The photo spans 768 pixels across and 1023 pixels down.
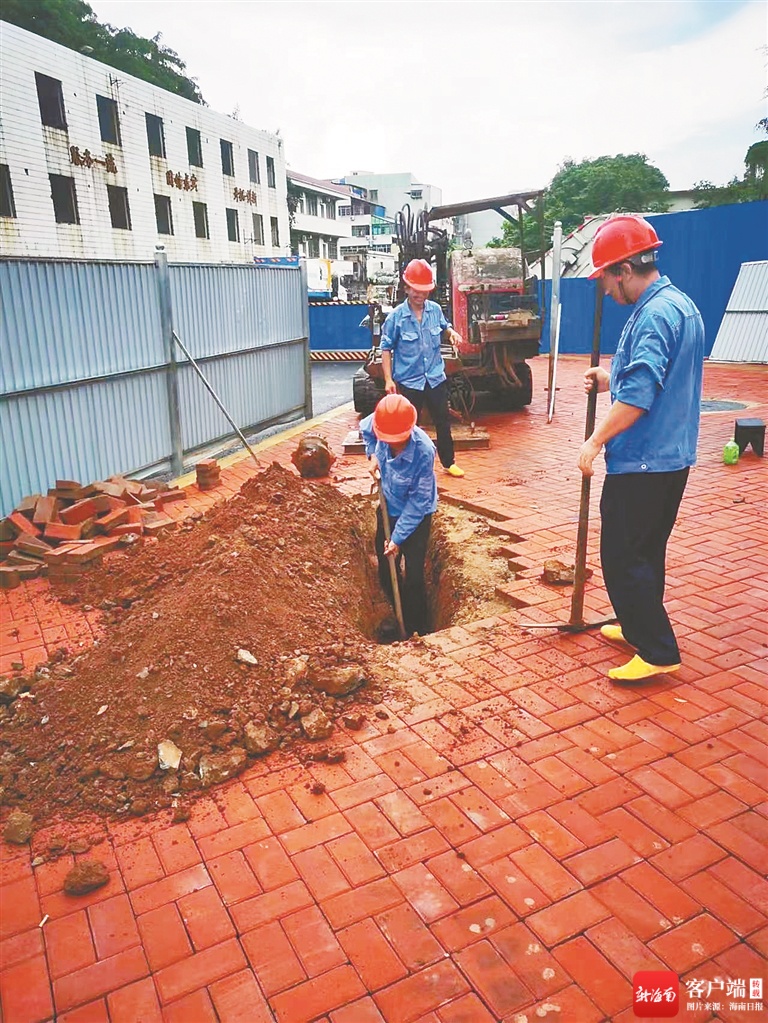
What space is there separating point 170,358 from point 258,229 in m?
32.5

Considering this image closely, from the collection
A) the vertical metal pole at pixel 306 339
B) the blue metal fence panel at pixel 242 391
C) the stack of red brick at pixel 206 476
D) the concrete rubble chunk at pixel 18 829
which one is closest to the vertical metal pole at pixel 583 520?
the concrete rubble chunk at pixel 18 829

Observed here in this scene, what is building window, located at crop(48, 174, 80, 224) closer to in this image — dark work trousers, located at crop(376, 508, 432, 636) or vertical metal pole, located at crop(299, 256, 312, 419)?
vertical metal pole, located at crop(299, 256, 312, 419)

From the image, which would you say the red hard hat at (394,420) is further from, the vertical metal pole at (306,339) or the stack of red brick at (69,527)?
the vertical metal pole at (306,339)

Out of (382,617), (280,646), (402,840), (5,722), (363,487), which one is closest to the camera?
(402,840)

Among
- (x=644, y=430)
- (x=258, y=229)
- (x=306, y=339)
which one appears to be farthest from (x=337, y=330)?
(x=644, y=430)

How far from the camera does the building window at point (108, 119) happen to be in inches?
993

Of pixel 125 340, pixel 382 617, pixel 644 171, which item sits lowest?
pixel 382 617

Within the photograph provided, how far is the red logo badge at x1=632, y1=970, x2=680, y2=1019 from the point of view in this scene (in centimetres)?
192

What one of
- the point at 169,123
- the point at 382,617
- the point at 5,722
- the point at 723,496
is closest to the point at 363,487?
the point at 382,617

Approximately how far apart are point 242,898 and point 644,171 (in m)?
47.3

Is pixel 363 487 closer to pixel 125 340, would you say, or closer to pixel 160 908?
pixel 125 340

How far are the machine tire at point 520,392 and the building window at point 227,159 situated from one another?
28.1m

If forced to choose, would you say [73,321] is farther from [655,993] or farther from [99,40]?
[99,40]

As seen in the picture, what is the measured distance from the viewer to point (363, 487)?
6.97 m
